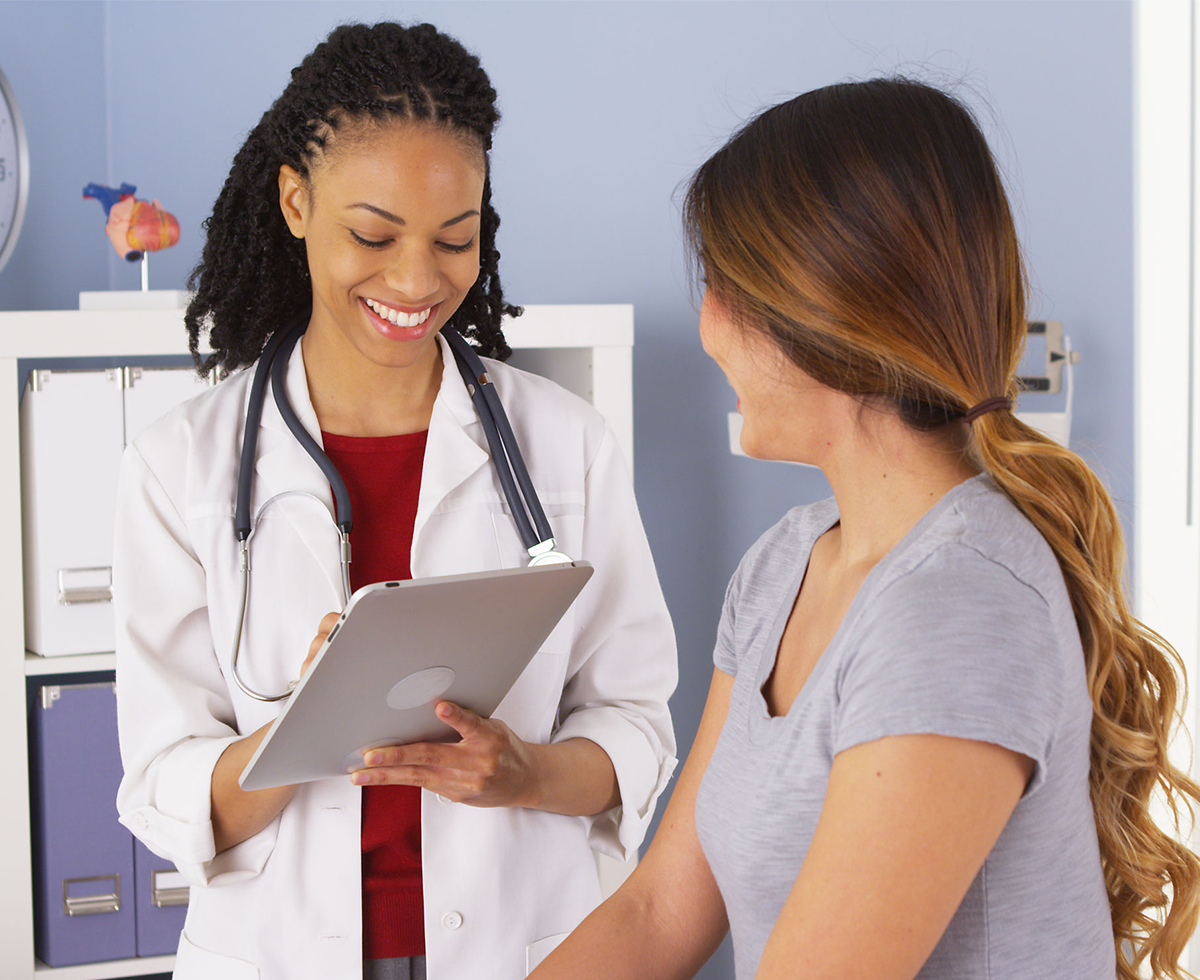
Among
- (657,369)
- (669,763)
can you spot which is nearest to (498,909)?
(669,763)

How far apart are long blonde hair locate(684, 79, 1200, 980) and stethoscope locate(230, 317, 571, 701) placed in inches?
16.5

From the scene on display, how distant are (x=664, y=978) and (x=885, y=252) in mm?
595

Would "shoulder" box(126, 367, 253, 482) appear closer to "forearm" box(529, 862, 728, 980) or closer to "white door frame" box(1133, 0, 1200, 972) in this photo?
"forearm" box(529, 862, 728, 980)

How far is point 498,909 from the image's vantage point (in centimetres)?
113

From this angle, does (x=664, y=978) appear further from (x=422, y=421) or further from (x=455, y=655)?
(x=422, y=421)

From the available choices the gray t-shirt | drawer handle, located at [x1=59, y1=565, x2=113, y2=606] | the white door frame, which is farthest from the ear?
the white door frame

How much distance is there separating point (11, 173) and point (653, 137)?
105 cm

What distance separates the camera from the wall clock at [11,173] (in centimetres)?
176

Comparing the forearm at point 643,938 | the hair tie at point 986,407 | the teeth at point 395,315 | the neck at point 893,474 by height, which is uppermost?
the teeth at point 395,315

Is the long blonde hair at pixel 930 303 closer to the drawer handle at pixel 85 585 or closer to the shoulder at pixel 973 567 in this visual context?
the shoulder at pixel 973 567

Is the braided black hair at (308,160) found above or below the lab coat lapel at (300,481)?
above

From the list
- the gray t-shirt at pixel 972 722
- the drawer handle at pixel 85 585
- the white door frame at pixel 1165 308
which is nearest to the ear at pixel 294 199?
the drawer handle at pixel 85 585

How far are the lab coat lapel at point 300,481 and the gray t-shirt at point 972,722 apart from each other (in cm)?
52

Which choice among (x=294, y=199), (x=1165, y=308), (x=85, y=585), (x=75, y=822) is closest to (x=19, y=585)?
(x=85, y=585)
